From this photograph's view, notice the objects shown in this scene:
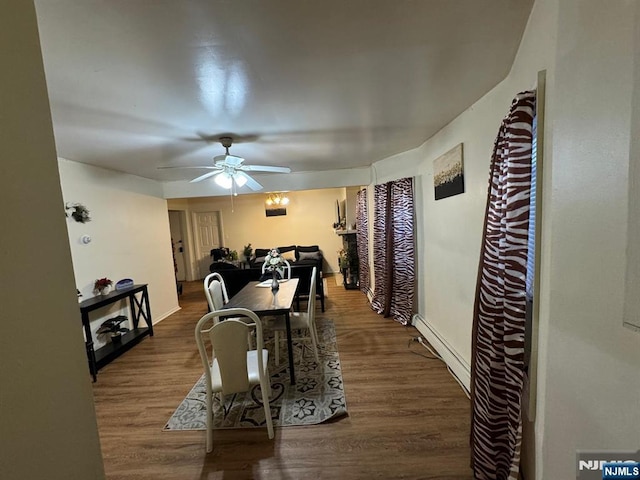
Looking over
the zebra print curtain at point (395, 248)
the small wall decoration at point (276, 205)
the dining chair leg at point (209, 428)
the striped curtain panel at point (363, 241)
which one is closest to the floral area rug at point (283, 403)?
the dining chair leg at point (209, 428)

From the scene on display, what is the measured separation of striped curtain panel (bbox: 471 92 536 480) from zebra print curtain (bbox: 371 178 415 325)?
2.04 m

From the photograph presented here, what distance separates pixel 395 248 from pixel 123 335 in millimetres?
3757

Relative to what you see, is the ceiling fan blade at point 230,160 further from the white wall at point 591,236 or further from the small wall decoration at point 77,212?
Answer: the white wall at point 591,236

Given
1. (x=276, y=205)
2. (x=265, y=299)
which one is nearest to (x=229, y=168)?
(x=265, y=299)

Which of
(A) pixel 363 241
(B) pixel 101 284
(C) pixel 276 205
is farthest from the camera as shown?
(C) pixel 276 205

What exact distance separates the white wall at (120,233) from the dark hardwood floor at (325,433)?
1.17m

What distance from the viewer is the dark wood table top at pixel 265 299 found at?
7.76ft

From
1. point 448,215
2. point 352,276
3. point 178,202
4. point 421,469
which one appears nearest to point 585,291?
point 421,469

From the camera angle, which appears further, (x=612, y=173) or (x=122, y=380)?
(x=122, y=380)

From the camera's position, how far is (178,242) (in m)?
7.10

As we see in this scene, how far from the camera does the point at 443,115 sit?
2.25 m

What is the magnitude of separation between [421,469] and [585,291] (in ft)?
4.74

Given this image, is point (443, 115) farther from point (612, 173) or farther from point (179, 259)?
point (179, 259)

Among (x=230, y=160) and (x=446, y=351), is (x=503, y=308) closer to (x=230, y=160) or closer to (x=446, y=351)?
(x=446, y=351)
